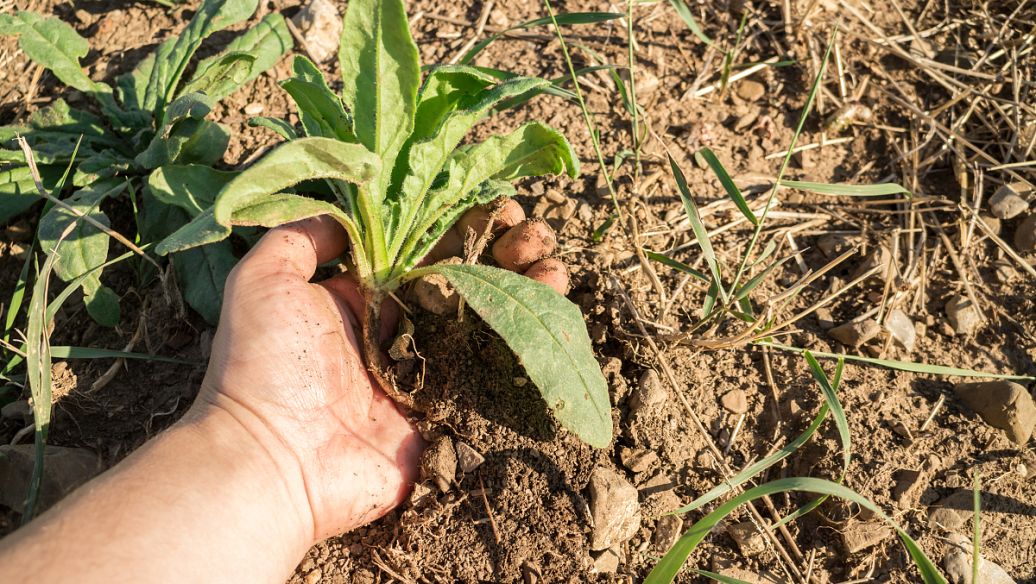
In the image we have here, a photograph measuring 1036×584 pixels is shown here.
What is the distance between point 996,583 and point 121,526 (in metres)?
1.92

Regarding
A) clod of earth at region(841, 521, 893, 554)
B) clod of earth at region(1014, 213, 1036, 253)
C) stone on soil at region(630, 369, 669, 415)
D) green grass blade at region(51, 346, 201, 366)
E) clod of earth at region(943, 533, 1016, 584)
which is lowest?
clod of earth at region(943, 533, 1016, 584)

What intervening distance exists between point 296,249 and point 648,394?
90 centimetres

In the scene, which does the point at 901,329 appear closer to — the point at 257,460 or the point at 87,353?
the point at 257,460

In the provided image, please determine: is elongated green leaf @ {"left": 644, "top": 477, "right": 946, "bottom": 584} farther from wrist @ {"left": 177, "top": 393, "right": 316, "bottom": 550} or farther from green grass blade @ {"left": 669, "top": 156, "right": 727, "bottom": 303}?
wrist @ {"left": 177, "top": 393, "right": 316, "bottom": 550}

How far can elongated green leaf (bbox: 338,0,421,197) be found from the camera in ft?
5.08

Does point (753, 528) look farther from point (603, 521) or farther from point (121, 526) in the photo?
point (121, 526)

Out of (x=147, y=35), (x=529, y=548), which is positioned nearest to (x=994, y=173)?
(x=529, y=548)

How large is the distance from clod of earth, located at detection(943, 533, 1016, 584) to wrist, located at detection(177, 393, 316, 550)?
1495mm

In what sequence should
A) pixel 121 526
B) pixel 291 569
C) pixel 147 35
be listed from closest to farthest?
pixel 121 526 → pixel 291 569 → pixel 147 35

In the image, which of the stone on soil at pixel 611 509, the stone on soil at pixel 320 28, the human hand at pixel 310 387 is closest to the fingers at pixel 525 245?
the human hand at pixel 310 387

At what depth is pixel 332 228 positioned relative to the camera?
72.4 inches

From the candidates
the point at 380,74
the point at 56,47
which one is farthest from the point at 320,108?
the point at 56,47

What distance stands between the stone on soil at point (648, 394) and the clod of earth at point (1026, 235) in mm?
1292

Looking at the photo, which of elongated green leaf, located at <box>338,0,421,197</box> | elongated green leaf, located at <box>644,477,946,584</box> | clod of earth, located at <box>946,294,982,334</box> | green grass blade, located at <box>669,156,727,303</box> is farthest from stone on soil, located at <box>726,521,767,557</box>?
elongated green leaf, located at <box>338,0,421,197</box>
